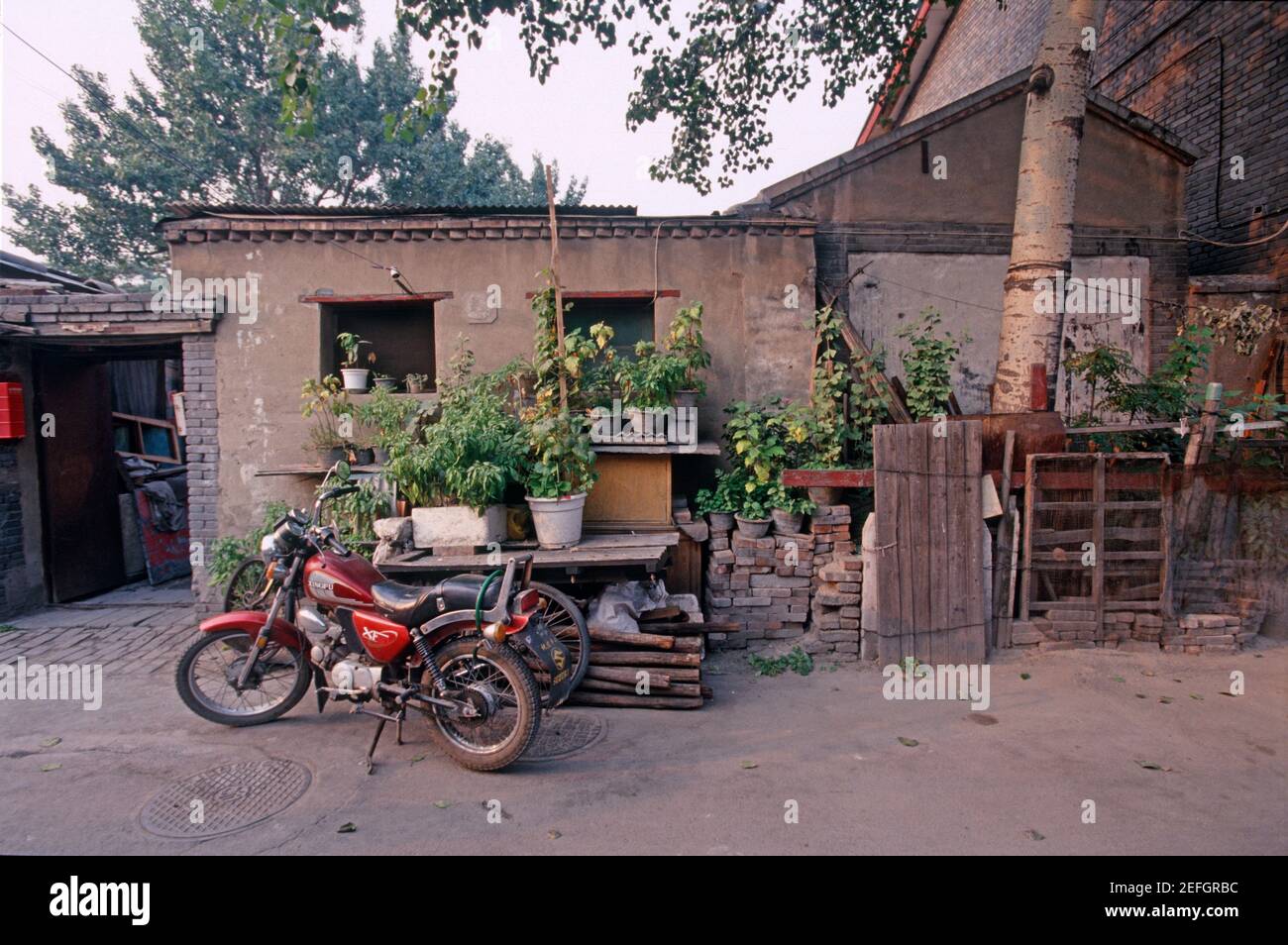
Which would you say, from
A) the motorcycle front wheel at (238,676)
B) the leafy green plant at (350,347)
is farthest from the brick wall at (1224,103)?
the motorcycle front wheel at (238,676)

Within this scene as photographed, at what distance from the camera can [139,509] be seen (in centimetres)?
902

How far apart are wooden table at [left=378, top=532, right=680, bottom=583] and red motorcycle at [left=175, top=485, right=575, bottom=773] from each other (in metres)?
0.72

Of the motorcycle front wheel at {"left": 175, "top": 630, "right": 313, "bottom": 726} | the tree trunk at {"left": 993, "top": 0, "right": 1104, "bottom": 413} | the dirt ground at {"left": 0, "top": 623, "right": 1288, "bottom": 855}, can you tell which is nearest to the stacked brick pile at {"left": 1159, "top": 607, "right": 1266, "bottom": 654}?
the dirt ground at {"left": 0, "top": 623, "right": 1288, "bottom": 855}

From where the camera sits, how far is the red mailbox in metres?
7.15

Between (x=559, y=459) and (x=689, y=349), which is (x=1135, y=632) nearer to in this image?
(x=689, y=349)

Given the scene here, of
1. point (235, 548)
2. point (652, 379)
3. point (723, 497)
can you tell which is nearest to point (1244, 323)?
point (723, 497)

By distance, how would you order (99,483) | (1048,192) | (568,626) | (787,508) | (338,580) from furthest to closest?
(99,483) → (1048,192) → (787,508) → (568,626) → (338,580)

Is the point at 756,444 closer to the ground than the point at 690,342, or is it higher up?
closer to the ground

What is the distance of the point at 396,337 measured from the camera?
26.6 feet

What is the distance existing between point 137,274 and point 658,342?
19.4 meters

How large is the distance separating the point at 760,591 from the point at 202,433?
5.78 m

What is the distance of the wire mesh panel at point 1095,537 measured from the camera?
5773 millimetres

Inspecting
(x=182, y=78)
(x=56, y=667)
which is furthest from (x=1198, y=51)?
(x=182, y=78)

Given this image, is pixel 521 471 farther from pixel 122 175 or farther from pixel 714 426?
pixel 122 175
